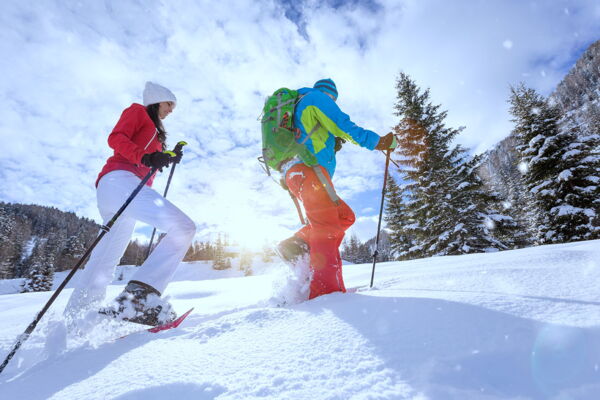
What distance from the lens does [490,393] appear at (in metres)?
0.75

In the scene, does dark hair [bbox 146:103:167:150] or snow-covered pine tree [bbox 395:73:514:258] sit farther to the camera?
snow-covered pine tree [bbox 395:73:514:258]

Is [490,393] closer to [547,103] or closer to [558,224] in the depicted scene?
[558,224]

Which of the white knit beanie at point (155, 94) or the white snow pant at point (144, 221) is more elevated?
the white knit beanie at point (155, 94)

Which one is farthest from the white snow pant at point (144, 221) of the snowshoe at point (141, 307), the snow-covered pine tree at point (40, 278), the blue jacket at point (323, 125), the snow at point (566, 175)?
the snow-covered pine tree at point (40, 278)

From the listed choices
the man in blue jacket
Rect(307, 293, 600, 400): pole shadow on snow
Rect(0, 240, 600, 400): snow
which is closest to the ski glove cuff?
the man in blue jacket

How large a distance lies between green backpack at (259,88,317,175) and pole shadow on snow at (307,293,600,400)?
1.90 m

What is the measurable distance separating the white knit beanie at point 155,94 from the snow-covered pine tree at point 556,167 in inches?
681

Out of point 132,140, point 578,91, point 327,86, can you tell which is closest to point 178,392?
point 132,140

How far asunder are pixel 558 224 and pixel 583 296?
17.3 m

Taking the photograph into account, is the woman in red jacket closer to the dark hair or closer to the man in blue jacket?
the dark hair

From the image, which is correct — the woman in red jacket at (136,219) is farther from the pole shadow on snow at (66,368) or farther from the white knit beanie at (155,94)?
the pole shadow on snow at (66,368)

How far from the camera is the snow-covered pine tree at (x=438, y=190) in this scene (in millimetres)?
13141

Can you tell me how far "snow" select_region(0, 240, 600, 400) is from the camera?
822 millimetres

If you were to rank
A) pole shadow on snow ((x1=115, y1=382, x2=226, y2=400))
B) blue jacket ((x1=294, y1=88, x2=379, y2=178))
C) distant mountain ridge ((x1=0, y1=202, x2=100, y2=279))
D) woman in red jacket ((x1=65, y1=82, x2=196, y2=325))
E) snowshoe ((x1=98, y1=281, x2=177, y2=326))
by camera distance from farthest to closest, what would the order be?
distant mountain ridge ((x1=0, y1=202, x2=100, y2=279)), blue jacket ((x1=294, y1=88, x2=379, y2=178)), woman in red jacket ((x1=65, y1=82, x2=196, y2=325)), snowshoe ((x1=98, y1=281, x2=177, y2=326)), pole shadow on snow ((x1=115, y1=382, x2=226, y2=400))
